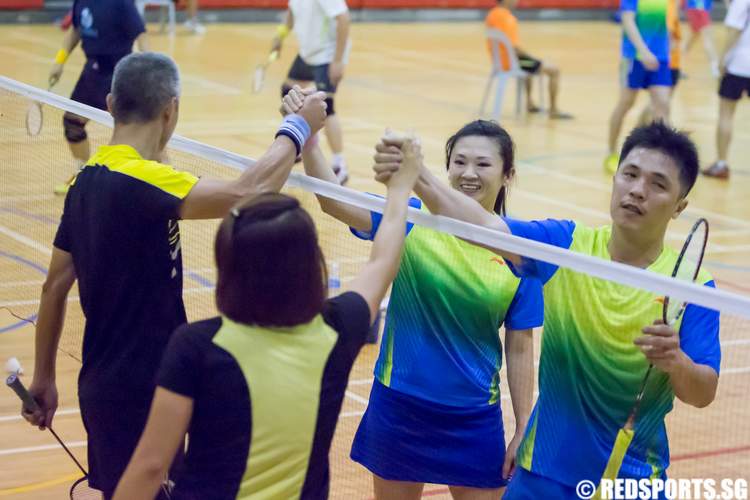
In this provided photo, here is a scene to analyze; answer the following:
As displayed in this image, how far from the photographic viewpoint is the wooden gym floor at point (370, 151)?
247 inches

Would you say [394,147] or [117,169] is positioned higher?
[394,147]

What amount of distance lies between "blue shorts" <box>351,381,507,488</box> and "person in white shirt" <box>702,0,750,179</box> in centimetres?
1001

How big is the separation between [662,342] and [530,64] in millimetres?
13934

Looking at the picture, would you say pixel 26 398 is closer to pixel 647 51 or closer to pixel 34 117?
pixel 34 117

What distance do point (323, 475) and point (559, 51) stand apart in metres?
22.1

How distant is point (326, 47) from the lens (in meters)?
12.4

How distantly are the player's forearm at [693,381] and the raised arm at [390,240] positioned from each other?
2.48 ft

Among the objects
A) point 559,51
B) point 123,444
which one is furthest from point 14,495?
point 559,51

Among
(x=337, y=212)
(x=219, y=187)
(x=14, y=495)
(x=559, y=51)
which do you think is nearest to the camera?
(x=219, y=187)

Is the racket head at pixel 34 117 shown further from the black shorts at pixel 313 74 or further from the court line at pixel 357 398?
the black shorts at pixel 313 74

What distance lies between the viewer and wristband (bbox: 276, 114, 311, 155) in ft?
12.1

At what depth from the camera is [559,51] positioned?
963 inches

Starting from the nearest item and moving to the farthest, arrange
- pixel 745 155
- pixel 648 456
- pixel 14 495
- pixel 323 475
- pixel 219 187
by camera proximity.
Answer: pixel 323 475, pixel 648 456, pixel 219 187, pixel 14 495, pixel 745 155

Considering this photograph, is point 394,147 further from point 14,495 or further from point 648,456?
point 14,495
